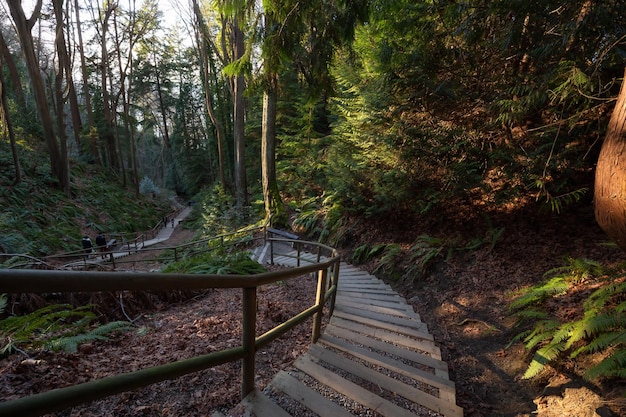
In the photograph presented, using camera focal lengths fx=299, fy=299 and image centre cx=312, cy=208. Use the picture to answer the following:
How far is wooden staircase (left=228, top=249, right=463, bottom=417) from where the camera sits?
2156 mm

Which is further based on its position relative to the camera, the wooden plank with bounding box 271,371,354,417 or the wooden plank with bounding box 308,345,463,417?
the wooden plank with bounding box 308,345,463,417

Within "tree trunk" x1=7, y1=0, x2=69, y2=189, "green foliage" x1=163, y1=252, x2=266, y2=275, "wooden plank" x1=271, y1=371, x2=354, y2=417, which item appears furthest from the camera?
"tree trunk" x1=7, y1=0, x2=69, y2=189

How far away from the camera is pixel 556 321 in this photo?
342cm

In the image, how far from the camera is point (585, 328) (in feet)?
9.41

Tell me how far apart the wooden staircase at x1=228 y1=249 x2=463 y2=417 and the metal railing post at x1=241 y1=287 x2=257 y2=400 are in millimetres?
124

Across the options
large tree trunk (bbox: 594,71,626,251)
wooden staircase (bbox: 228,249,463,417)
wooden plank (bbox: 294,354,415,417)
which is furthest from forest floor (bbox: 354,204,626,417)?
large tree trunk (bbox: 594,71,626,251)

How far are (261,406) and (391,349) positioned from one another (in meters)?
1.89

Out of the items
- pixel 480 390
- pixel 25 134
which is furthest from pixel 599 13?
pixel 25 134

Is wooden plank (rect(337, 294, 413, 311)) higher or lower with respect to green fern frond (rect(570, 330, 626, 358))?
lower

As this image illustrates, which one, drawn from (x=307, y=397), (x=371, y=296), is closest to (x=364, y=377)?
(x=307, y=397)

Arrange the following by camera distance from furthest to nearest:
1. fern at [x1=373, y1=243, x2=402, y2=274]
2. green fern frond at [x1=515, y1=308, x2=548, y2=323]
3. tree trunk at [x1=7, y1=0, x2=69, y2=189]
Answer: tree trunk at [x1=7, y1=0, x2=69, y2=189] → fern at [x1=373, y1=243, x2=402, y2=274] → green fern frond at [x1=515, y1=308, x2=548, y2=323]

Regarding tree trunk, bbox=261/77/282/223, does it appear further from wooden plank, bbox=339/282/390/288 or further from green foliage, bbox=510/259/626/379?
green foliage, bbox=510/259/626/379

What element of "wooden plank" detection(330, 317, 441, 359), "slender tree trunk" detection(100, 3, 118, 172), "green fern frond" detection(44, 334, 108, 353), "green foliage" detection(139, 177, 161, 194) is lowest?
"wooden plank" detection(330, 317, 441, 359)

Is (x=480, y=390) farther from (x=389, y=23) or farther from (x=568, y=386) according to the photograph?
(x=389, y=23)
